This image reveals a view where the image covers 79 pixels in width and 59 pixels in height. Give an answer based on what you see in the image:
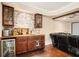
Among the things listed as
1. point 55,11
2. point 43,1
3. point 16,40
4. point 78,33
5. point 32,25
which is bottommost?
point 16,40

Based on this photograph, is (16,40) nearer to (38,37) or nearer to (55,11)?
(38,37)

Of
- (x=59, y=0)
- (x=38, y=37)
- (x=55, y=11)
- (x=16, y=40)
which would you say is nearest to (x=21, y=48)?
(x=16, y=40)

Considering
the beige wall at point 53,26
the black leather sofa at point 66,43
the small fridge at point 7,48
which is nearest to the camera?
the beige wall at point 53,26

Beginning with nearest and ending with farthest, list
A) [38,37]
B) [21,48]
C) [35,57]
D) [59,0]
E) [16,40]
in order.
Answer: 1. [59,0]
2. [35,57]
3. [38,37]
4. [16,40]
5. [21,48]

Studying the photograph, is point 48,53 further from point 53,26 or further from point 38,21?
point 38,21

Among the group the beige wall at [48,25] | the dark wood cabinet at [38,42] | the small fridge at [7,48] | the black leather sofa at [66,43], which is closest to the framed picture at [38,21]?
the beige wall at [48,25]

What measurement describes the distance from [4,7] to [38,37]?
88 cm

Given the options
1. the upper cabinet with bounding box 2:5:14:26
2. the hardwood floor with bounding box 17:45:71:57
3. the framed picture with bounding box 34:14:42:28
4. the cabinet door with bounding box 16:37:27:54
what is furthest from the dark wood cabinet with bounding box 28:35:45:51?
the upper cabinet with bounding box 2:5:14:26

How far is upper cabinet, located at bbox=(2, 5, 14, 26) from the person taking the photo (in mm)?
2277

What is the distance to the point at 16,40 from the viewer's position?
276 cm

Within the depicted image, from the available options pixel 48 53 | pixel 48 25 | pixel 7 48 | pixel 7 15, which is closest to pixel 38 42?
pixel 48 53

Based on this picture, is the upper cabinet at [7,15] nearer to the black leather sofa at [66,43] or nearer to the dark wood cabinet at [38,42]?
the dark wood cabinet at [38,42]

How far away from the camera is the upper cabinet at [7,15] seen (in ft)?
7.47

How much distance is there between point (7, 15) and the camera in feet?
8.24
